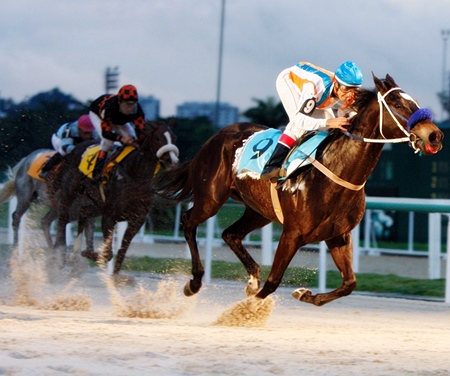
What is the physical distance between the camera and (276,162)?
5672 mm

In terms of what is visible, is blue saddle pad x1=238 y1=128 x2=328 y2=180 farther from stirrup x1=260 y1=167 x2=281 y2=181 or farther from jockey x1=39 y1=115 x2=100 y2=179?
jockey x1=39 y1=115 x2=100 y2=179

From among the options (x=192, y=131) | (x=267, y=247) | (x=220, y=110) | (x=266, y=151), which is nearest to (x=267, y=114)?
(x=220, y=110)

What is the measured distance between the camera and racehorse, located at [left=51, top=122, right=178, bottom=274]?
8.19m

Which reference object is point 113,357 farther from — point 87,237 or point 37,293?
point 87,237

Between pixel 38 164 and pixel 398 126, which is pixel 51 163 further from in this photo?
pixel 398 126

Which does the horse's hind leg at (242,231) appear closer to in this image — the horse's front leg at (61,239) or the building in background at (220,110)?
the horse's front leg at (61,239)

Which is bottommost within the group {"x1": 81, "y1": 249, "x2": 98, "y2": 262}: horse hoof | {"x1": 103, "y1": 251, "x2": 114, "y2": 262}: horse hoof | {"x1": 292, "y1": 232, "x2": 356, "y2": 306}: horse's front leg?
{"x1": 81, "y1": 249, "x2": 98, "y2": 262}: horse hoof

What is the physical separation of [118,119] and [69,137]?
55.4 inches

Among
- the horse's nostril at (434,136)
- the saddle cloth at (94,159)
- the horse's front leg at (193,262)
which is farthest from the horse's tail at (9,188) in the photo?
the horse's nostril at (434,136)

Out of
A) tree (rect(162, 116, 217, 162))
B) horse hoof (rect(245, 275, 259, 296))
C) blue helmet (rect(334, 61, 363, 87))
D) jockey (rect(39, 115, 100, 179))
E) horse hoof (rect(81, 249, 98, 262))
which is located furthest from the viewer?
tree (rect(162, 116, 217, 162))

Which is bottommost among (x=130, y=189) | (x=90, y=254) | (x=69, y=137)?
(x=90, y=254)

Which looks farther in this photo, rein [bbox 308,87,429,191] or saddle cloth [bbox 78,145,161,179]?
saddle cloth [bbox 78,145,161,179]

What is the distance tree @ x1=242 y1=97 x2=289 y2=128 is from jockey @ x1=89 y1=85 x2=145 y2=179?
15396mm

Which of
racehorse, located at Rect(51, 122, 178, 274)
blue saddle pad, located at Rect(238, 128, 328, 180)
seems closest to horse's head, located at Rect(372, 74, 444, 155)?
blue saddle pad, located at Rect(238, 128, 328, 180)
